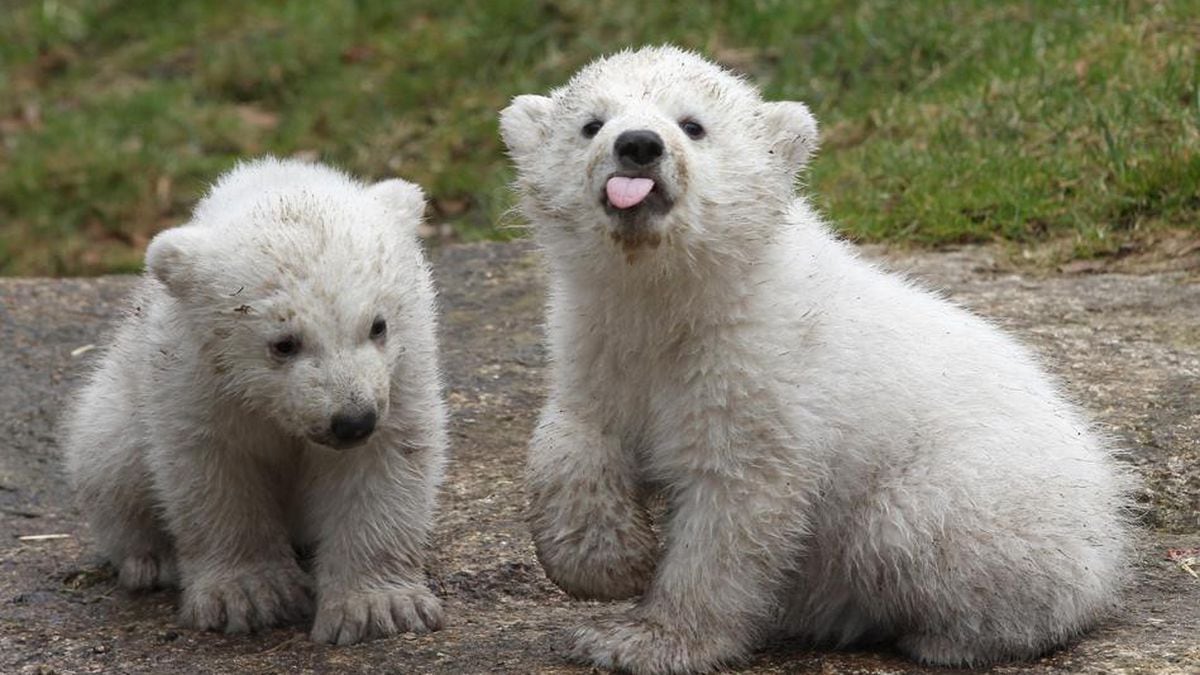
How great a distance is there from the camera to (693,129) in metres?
4.63

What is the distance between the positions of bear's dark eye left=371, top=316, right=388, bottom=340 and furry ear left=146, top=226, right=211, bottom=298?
1.71 feet

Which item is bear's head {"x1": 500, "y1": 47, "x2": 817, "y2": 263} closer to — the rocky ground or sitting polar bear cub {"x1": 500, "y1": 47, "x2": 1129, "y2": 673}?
sitting polar bear cub {"x1": 500, "y1": 47, "x2": 1129, "y2": 673}

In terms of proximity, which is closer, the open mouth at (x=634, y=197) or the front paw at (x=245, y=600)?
the open mouth at (x=634, y=197)

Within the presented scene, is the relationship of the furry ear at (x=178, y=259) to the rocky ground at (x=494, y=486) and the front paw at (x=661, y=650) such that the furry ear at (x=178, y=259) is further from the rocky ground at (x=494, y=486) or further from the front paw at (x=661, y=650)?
the front paw at (x=661, y=650)

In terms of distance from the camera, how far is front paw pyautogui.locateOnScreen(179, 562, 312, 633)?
5.34 m

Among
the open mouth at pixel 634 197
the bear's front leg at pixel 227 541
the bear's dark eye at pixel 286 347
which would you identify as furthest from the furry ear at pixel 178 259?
the open mouth at pixel 634 197

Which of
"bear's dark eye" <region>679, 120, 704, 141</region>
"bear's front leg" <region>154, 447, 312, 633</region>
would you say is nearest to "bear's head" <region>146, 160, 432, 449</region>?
"bear's front leg" <region>154, 447, 312, 633</region>

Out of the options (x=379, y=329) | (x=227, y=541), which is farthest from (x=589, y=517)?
(x=227, y=541)

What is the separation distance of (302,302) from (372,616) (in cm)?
94

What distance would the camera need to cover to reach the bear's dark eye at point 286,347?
4.95m

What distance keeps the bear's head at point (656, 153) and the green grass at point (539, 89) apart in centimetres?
312

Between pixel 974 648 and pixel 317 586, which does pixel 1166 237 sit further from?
pixel 317 586

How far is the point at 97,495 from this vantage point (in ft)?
19.0

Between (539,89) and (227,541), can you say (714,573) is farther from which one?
(539,89)
